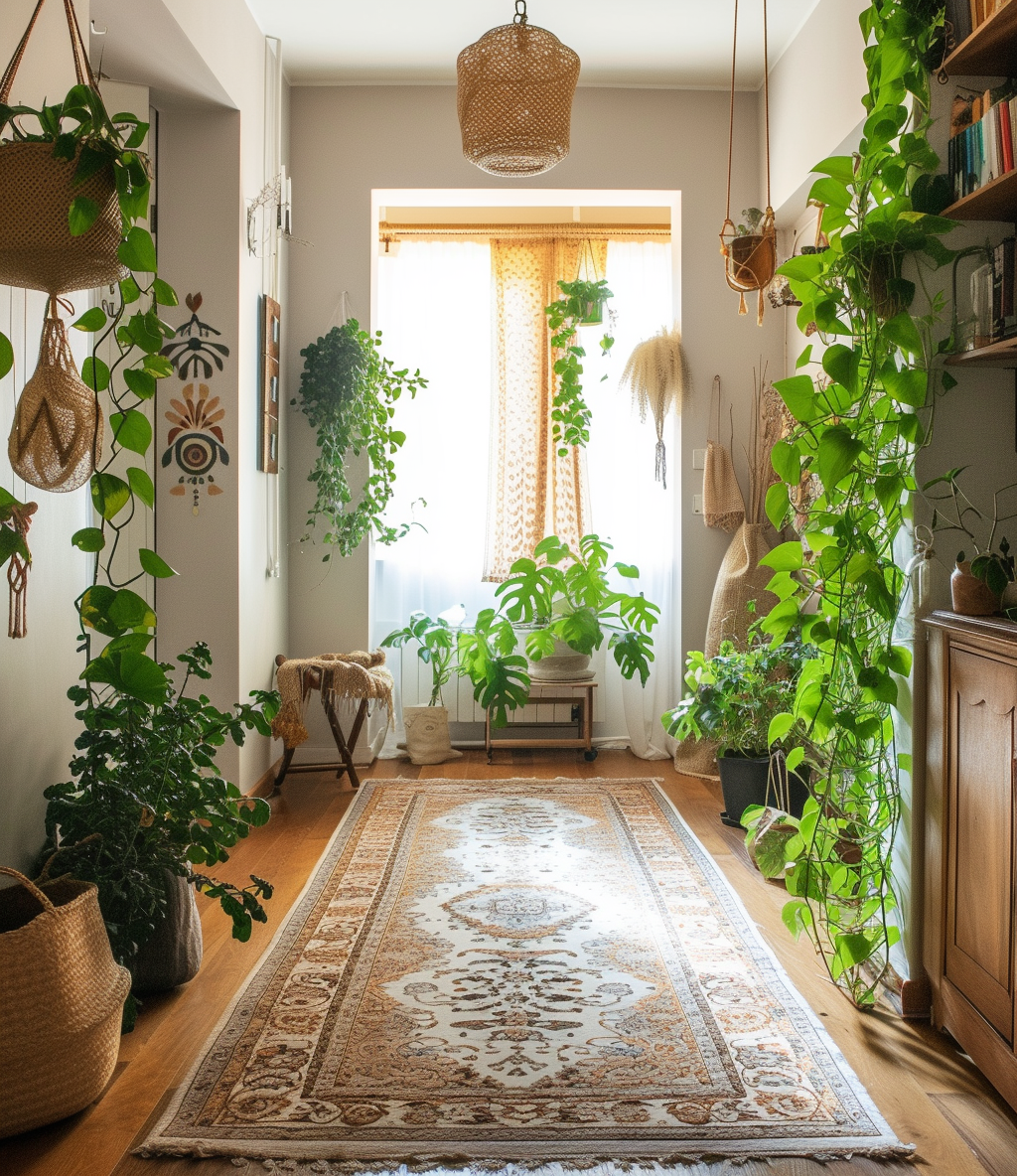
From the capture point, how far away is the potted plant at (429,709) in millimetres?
4785

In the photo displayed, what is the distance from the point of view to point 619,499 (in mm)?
5160

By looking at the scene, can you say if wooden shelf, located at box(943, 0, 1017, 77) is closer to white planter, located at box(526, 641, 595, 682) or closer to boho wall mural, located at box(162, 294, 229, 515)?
boho wall mural, located at box(162, 294, 229, 515)

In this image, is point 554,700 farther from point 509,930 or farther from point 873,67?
point 873,67

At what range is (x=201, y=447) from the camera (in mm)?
3848

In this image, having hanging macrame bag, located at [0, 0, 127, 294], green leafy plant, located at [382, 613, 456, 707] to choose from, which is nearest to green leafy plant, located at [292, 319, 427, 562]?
green leafy plant, located at [382, 613, 456, 707]

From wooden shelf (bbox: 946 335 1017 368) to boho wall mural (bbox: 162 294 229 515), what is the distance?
8.48 feet

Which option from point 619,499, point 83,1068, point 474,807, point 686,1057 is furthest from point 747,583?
point 83,1068

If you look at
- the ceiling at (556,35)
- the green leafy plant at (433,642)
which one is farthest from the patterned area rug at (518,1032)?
the ceiling at (556,35)

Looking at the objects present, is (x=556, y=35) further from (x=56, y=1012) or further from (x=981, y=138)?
(x=56, y=1012)

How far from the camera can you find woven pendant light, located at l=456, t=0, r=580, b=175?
307 centimetres

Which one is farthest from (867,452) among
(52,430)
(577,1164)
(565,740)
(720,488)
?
(565,740)

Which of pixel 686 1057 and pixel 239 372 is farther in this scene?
pixel 239 372

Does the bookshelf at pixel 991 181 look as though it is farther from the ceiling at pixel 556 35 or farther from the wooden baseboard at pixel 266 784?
the wooden baseboard at pixel 266 784

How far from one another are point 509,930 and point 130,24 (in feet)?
9.25
